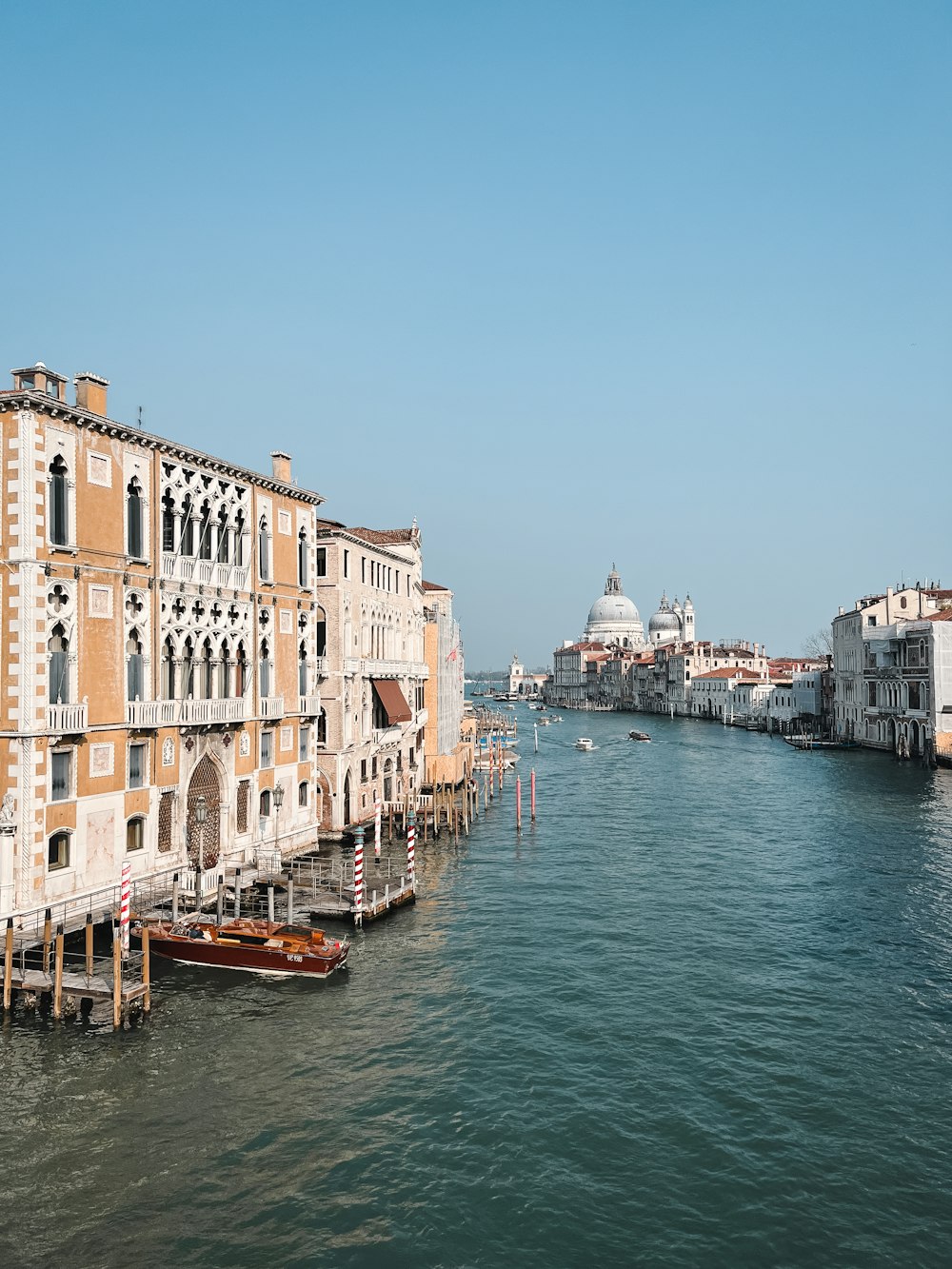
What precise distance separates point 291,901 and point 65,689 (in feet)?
24.2

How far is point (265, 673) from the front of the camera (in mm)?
30109

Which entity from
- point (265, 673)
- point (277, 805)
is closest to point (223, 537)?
point (265, 673)

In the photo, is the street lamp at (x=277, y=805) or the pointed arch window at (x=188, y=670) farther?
the street lamp at (x=277, y=805)

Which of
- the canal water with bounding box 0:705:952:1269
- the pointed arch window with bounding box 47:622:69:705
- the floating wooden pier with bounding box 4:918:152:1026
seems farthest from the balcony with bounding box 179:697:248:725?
the floating wooden pier with bounding box 4:918:152:1026

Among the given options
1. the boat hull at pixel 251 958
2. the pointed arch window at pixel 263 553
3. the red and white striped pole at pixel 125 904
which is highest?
the pointed arch window at pixel 263 553

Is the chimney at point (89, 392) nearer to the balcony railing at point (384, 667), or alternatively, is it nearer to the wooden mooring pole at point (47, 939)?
the wooden mooring pole at point (47, 939)

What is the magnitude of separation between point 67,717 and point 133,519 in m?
5.38

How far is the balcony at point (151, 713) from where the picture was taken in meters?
23.4

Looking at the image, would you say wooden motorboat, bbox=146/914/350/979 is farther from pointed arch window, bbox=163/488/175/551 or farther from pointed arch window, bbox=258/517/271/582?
pointed arch window, bbox=258/517/271/582

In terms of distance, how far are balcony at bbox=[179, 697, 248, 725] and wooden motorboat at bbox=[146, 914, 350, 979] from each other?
5592 mm

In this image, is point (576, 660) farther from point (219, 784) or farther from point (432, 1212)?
point (432, 1212)

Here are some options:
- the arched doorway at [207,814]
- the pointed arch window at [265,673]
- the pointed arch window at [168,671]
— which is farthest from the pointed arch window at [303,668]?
the pointed arch window at [168,671]

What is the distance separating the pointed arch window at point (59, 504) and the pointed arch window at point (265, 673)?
899cm

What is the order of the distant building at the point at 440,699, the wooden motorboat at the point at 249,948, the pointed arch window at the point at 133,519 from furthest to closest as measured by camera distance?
1. the distant building at the point at 440,699
2. the pointed arch window at the point at 133,519
3. the wooden motorboat at the point at 249,948
